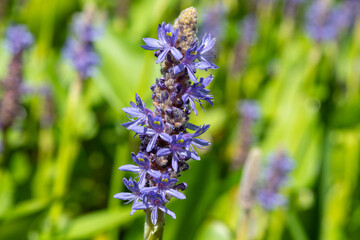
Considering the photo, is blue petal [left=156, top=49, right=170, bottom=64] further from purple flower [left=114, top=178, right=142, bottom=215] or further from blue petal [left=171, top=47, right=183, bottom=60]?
purple flower [left=114, top=178, right=142, bottom=215]

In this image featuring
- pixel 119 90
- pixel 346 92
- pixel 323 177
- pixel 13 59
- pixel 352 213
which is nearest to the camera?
pixel 13 59

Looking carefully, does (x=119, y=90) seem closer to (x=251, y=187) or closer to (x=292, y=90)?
(x=251, y=187)

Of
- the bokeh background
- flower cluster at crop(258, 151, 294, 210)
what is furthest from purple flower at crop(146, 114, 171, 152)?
flower cluster at crop(258, 151, 294, 210)

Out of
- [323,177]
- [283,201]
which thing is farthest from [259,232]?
[323,177]

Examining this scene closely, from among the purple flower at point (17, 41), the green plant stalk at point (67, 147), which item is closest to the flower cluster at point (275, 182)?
the green plant stalk at point (67, 147)

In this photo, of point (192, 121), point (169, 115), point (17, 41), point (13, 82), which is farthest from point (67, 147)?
point (169, 115)

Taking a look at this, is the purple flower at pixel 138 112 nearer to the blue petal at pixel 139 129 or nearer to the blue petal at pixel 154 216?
the blue petal at pixel 139 129
